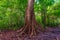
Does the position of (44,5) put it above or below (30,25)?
above

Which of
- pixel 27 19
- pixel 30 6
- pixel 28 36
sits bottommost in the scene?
pixel 28 36

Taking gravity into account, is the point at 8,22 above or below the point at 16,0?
below

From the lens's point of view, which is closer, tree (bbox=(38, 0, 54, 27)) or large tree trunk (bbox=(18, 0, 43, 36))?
large tree trunk (bbox=(18, 0, 43, 36))

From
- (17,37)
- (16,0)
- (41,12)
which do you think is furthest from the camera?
(41,12)

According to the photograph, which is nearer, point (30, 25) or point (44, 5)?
point (30, 25)

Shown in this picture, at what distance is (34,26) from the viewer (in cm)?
1050

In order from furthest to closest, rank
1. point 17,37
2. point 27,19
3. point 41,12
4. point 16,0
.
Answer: point 41,12, point 16,0, point 27,19, point 17,37

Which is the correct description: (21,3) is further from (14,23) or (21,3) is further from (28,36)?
(28,36)

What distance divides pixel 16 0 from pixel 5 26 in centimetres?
236

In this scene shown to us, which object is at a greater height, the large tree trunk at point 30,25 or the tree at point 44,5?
the tree at point 44,5

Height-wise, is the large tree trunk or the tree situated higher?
the tree

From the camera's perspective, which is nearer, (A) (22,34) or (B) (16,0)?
(A) (22,34)

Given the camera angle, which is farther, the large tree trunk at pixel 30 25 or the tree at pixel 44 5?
the tree at pixel 44 5

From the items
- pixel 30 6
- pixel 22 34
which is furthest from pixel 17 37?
pixel 30 6
